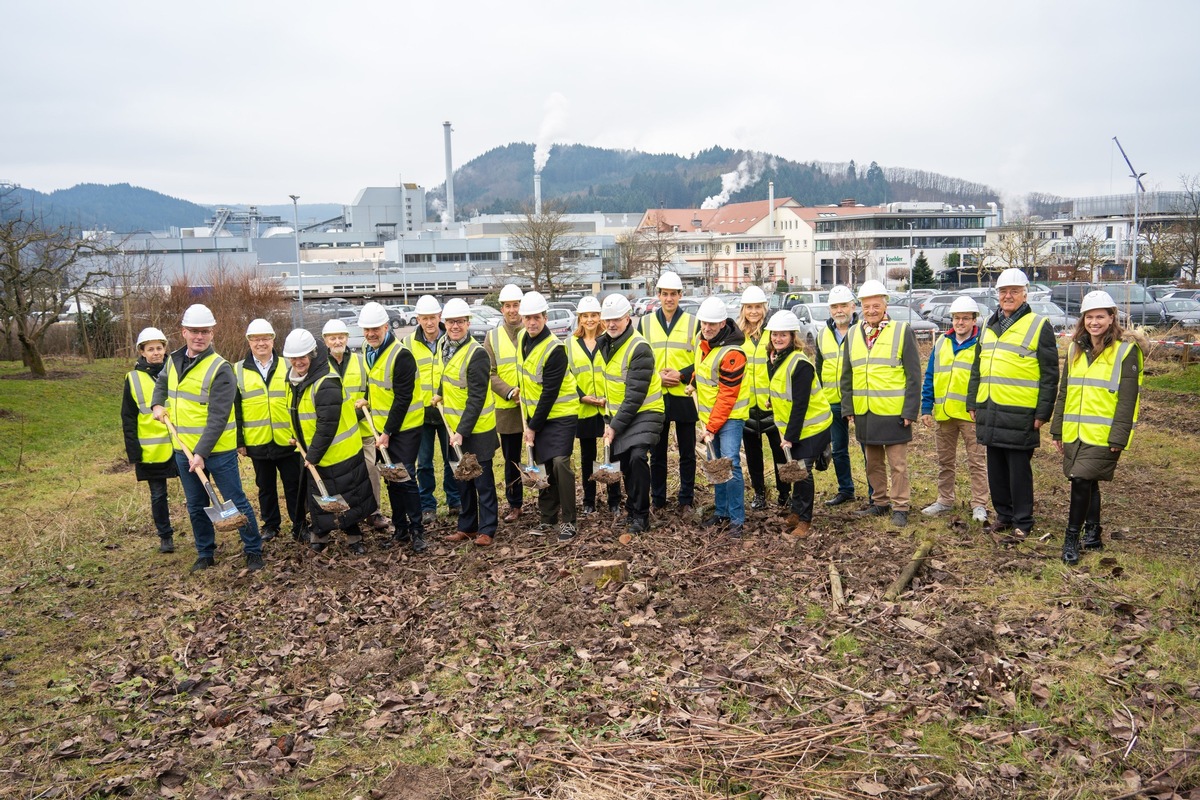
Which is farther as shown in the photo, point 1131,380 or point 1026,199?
point 1026,199

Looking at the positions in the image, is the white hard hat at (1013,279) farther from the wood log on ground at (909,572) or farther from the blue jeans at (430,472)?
the blue jeans at (430,472)

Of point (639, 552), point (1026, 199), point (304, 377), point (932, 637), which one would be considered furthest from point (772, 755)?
point (1026, 199)

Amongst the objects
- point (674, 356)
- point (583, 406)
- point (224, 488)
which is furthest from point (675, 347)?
point (224, 488)

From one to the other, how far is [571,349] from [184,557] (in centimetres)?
404

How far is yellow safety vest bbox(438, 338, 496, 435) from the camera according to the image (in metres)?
7.76

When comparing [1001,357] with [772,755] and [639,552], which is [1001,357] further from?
[772,755]

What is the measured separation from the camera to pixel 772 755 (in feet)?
14.5

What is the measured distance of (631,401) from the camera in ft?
24.7

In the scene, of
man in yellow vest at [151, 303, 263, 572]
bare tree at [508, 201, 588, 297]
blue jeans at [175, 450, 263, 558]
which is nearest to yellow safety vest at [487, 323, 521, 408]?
man in yellow vest at [151, 303, 263, 572]

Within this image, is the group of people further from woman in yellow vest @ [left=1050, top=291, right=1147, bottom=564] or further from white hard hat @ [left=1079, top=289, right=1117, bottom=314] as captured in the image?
white hard hat @ [left=1079, top=289, right=1117, bottom=314]

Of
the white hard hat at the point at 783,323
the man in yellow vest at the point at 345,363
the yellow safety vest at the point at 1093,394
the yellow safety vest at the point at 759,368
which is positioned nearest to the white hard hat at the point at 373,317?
the man in yellow vest at the point at 345,363

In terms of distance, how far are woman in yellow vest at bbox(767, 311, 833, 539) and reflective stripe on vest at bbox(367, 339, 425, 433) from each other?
3181 mm

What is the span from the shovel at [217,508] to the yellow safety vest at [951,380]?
605 cm

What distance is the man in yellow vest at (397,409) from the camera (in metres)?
7.82
